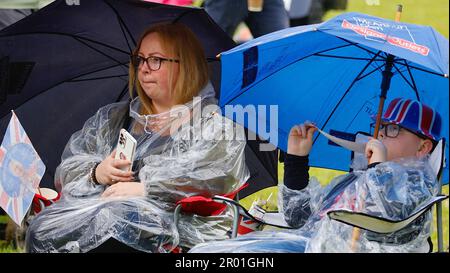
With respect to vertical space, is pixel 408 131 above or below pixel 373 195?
above

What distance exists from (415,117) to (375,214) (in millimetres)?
484

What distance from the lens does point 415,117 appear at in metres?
4.30

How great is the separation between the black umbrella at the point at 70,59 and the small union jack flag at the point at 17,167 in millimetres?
138

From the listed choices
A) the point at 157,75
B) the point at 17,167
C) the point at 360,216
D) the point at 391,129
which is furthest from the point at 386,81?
the point at 17,167

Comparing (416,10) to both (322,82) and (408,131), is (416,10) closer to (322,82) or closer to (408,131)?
(322,82)

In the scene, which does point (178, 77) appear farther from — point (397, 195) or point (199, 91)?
point (397, 195)

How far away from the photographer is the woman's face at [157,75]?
482 centimetres

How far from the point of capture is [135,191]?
4633 millimetres

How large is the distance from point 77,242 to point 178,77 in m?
0.85

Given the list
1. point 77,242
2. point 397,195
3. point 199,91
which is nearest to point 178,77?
point 199,91

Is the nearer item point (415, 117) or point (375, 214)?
point (375, 214)

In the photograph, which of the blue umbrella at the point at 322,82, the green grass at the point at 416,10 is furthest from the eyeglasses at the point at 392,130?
the green grass at the point at 416,10

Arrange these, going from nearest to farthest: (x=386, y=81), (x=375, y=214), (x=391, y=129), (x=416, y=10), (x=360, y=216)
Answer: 1. (x=360, y=216)
2. (x=375, y=214)
3. (x=391, y=129)
4. (x=386, y=81)
5. (x=416, y=10)
